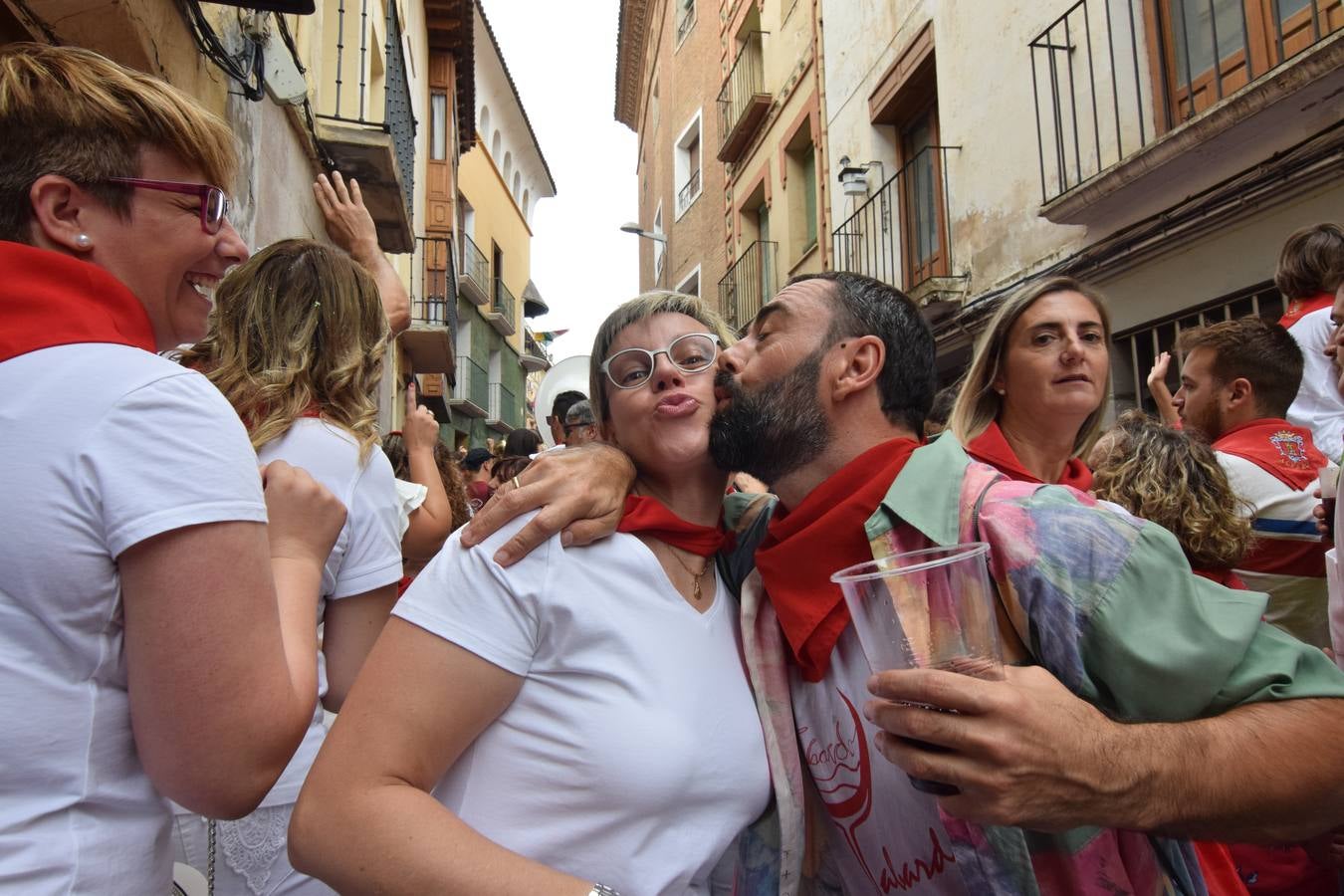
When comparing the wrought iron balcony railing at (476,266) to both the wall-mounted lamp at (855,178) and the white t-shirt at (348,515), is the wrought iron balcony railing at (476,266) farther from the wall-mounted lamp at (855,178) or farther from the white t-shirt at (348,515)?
the white t-shirt at (348,515)

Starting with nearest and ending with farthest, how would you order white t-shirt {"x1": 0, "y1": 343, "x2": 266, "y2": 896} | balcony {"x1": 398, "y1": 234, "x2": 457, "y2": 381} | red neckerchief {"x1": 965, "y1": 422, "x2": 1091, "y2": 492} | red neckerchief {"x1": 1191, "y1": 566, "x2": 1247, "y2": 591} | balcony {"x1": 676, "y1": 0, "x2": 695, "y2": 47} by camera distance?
1. white t-shirt {"x1": 0, "y1": 343, "x2": 266, "y2": 896}
2. red neckerchief {"x1": 965, "y1": 422, "x2": 1091, "y2": 492}
3. red neckerchief {"x1": 1191, "y1": 566, "x2": 1247, "y2": 591}
4. balcony {"x1": 398, "y1": 234, "x2": 457, "y2": 381}
5. balcony {"x1": 676, "y1": 0, "x2": 695, "y2": 47}

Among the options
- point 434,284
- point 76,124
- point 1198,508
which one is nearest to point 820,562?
point 76,124

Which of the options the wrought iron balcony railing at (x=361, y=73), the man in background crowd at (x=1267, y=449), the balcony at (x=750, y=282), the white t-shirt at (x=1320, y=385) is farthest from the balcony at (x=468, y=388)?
the man in background crowd at (x=1267, y=449)

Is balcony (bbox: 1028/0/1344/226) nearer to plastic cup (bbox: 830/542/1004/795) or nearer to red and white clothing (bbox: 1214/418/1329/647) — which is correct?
red and white clothing (bbox: 1214/418/1329/647)

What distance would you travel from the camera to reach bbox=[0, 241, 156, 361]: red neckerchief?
1114mm

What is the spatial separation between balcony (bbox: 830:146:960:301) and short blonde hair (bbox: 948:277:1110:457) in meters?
5.98

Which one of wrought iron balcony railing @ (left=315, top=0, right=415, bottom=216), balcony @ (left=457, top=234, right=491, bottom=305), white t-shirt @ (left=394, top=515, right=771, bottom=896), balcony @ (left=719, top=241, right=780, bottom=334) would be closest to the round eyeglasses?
white t-shirt @ (left=394, top=515, right=771, bottom=896)

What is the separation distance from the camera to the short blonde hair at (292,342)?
2.01m

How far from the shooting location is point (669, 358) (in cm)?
203

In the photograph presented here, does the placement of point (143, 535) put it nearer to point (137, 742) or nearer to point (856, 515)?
point (137, 742)

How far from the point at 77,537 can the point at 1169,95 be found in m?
7.17

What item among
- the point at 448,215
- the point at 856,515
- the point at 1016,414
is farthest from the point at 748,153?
the point at 856,515

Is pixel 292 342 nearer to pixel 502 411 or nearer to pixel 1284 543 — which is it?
pixel 1284 543

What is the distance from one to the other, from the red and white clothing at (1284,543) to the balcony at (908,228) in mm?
6135
